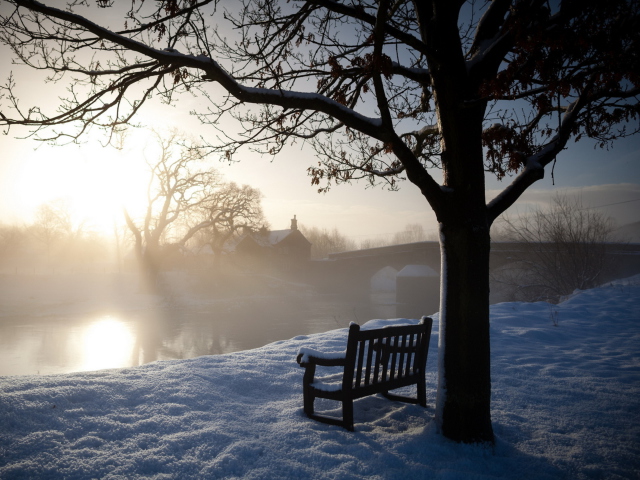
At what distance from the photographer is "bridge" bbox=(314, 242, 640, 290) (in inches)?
1005

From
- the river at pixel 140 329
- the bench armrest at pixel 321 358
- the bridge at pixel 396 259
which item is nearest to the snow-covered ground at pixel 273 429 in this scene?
the bench armrest at pixel 321 358

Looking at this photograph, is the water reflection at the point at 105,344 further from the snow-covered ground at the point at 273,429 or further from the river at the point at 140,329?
the snow-covered ground at the point at 273,429

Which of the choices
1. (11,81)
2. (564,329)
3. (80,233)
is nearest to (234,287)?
(564,329)

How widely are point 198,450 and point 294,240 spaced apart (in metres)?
50.3

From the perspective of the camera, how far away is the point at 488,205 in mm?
3861

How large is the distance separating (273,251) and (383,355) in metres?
47.1

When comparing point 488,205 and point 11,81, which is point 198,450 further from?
point 11,81

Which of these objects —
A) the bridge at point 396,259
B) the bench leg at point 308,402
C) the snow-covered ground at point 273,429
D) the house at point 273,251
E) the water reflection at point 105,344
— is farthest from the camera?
the house at point 273,251

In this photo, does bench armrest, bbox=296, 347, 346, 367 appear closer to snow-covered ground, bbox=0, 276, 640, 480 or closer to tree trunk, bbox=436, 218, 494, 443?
snow-covered ground, bbox=0, 276, 640, 480

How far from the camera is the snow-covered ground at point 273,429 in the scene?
292 centimetres

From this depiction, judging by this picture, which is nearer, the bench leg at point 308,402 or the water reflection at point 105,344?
the bench leg at point 308,402

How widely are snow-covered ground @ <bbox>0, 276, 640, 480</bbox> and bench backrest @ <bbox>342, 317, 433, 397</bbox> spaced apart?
364 millimetres

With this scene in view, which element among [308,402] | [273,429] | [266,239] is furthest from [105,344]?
[266,239]

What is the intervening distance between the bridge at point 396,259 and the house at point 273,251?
357 cm
